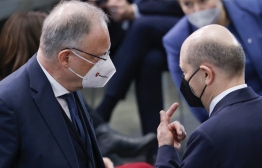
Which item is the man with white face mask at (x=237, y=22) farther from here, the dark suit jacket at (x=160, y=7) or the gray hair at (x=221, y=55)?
the gray hair at (x=221, y=55)

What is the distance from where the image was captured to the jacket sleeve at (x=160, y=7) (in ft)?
17.6

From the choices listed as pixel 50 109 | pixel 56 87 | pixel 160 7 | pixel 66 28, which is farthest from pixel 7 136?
pixel 160 7

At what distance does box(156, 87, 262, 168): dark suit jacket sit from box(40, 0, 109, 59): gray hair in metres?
0.62

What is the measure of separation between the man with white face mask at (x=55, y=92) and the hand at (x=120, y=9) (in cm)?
234

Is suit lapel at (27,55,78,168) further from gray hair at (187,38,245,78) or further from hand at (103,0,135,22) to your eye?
hand at (103,0,135,22)

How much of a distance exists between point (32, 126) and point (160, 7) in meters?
2.82

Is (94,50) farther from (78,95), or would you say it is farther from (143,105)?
(143,105)

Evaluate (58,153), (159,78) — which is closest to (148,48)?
(159,78)

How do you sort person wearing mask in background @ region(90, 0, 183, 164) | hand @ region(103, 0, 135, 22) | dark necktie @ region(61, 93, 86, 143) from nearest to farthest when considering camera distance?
dark necktie @ region(61, 93, 86, 143)
person wearing mask in background @ region(90, 0, 183, 164)
hand @ region(103, 0, 135, 22)

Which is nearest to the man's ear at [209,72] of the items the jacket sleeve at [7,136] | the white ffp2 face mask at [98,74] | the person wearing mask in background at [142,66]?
the white ffp2 face mask at [98,74]

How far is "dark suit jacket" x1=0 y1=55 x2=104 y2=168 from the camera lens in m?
2.71

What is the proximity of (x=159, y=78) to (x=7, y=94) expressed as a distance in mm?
2602

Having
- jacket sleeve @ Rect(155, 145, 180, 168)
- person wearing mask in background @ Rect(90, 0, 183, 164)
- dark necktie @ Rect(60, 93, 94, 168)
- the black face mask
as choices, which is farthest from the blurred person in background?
person wearing mask in background @ Rect(90, 0, 183, 164)

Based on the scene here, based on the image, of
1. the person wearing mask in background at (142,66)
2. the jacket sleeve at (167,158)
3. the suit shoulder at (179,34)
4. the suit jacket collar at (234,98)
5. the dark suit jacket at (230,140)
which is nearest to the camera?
the dark suit jacket at (230,140)
